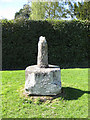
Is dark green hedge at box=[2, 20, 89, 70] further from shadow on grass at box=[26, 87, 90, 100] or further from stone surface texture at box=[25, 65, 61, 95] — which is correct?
stone surface texture at box=[25, 65, 61, 95]

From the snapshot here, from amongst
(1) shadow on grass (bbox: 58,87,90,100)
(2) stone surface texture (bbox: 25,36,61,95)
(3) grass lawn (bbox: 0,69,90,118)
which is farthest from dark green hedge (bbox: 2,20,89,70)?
(2) stone surface texture (bbox: 25,36,61,95)

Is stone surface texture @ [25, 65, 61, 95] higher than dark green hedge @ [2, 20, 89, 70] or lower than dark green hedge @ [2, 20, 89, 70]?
lower

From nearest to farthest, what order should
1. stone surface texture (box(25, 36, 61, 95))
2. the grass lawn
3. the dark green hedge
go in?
the grass lawn, stone surface texture (box(25, 36, 61, 95)), the dark green hedge

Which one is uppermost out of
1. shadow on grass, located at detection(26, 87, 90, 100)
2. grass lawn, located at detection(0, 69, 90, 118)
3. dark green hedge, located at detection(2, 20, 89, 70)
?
dark green hedge, located at detection(2, 20, 89, 70)

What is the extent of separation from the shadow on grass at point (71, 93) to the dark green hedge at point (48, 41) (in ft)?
20.7

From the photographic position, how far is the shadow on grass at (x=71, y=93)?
525cm

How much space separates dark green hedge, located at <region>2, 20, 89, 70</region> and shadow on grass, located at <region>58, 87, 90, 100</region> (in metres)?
6.30

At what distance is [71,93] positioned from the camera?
552 cm

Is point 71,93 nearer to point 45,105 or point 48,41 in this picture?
point 45,105

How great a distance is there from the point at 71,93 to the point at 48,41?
23.5ft

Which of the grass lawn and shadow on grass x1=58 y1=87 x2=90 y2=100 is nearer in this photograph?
the grass lawn

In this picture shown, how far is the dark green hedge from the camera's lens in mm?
11641

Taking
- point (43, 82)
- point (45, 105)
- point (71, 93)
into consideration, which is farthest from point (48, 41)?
point (45, 105)

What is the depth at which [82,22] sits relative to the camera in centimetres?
1259
